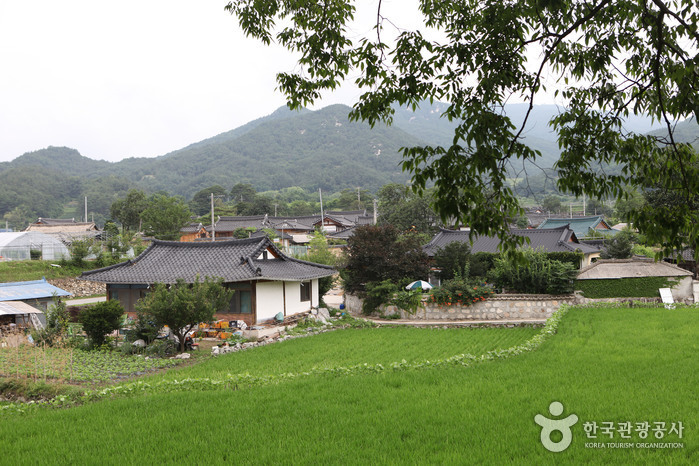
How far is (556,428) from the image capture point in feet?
18.6

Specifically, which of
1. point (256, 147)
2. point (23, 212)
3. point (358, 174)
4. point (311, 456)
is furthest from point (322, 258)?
point (256, 147)

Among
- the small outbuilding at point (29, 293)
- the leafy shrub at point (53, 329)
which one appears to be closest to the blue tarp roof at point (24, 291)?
the small outbuilding at point (29, 293)

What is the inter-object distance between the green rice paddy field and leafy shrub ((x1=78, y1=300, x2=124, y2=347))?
8.50 metres

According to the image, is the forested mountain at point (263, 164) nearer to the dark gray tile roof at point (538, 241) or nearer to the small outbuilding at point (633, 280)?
the dark gray tile roof at point (538, 241)

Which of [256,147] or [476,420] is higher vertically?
[256,147]

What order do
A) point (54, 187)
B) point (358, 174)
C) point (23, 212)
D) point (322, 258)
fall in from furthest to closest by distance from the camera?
1. point (358, 174)
2. point (54, 187)
3. point (23, 212)
4. point (322, 258)

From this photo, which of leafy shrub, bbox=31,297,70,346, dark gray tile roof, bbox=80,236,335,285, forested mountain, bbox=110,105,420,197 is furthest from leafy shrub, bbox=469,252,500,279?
forested mountain, bbox=110,105,420,197

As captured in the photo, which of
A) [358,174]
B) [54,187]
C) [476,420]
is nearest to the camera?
[476,420]

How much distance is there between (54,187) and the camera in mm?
88000


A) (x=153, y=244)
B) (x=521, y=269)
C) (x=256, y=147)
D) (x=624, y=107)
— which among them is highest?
(x=256, y=147)

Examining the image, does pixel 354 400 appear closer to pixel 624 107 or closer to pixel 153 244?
pixel 624 107

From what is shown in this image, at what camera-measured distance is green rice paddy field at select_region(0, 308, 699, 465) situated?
515 cm

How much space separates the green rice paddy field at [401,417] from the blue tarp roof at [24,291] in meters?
14.2

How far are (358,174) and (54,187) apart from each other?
61.9 m
